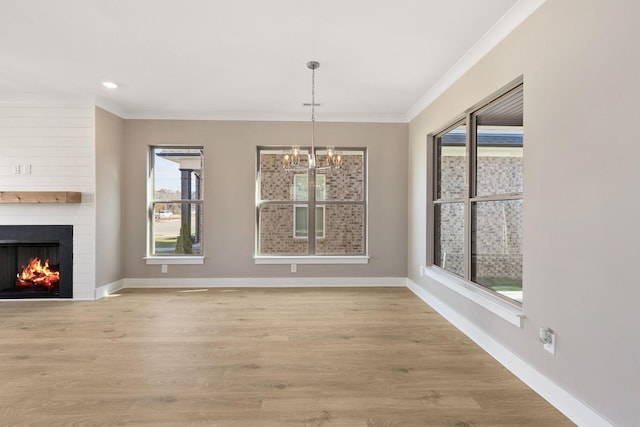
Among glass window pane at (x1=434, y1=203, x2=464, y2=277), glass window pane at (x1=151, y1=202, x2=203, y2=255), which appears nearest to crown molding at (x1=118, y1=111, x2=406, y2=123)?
glass window pane at (x1=151, y1=202, x2=203, y2=255)

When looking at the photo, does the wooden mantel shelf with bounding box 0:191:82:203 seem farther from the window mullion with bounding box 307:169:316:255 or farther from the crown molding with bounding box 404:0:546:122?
the crown molding with bounding box 404:0:546:122

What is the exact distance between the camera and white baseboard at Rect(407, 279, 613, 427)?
193 cm

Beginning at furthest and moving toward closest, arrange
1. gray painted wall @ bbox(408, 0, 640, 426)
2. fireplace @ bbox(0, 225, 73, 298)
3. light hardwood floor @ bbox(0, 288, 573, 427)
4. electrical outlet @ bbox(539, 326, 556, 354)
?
fireplace @ bbox(0, 225, 73, 298)
electrical outlet @ bbox(539, 326, 556, 354)
light hardwood floor @ bbox(0, 288, 573, 427)
gray painted wall @ bbox(408, 0, 640, 426)

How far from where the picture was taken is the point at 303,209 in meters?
5.54

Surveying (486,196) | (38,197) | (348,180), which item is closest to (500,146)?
(486,196)

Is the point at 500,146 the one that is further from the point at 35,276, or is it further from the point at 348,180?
the point at 35,276

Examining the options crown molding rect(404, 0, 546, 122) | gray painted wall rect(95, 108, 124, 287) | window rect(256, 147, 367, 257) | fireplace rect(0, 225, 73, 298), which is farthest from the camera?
window rect(256, 147, 367, 257)

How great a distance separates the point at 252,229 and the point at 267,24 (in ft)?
10.3

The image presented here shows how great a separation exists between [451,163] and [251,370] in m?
3.06

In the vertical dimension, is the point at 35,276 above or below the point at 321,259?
below

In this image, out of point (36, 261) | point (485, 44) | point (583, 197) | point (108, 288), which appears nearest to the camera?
point (583, 197)

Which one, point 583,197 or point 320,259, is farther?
point 320,259

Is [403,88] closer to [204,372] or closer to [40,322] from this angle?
[204,372]

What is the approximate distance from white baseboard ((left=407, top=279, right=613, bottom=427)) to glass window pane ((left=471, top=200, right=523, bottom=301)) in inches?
16.5
